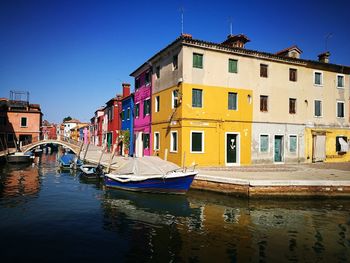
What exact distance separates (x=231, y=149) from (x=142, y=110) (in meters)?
10.2

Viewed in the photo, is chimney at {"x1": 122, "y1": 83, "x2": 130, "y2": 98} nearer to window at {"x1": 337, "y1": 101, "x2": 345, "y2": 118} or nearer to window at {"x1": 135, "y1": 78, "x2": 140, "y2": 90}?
window at {"x1": 135, "y1": 78, "x2": 140, "y2": 90}

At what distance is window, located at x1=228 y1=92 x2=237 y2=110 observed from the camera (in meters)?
20.9

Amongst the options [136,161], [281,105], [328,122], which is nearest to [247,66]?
[281,105]

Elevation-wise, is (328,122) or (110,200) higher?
(328,122)

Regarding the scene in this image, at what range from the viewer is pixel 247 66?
21578mm

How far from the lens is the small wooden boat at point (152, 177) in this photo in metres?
14.4

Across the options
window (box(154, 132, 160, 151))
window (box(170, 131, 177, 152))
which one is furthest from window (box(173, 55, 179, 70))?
window (box(154, 132, 160, 151))

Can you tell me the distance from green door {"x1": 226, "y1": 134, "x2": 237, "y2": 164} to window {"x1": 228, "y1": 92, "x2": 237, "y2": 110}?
2221mm

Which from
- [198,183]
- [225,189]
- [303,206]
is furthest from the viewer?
[198,183]

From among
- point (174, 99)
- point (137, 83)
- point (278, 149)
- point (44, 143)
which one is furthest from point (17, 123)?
point (278, 149)

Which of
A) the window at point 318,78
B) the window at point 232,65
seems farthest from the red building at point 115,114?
the window at point 318,78

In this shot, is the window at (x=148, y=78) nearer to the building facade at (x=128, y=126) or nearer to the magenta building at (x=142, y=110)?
the magenta building at (x=142, y=110)

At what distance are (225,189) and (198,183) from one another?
1.76 meters

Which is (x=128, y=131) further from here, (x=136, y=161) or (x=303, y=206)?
(x=303, y=206)
